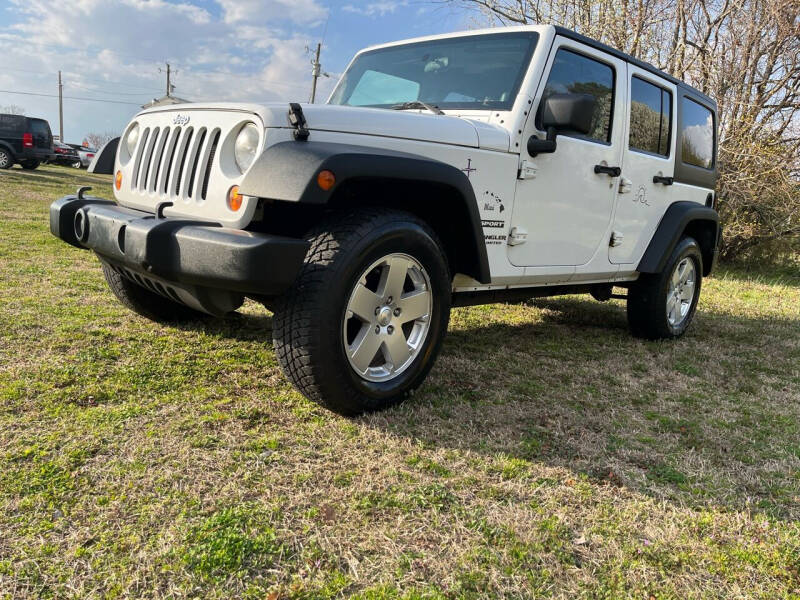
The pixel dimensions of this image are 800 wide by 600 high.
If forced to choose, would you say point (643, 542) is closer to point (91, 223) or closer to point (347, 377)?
point (347, 377)

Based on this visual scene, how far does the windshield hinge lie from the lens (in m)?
2.41

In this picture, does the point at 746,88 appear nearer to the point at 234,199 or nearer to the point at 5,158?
the point at 234,199

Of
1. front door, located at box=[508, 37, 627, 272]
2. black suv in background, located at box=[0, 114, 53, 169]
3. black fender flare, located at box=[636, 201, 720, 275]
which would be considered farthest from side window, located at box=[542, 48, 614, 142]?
black suv in background, located at box=[0, 114, 53, 169]

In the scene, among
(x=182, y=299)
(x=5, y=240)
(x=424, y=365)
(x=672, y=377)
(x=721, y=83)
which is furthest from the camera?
(x=721, y=83)

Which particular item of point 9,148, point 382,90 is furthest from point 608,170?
point 9,148

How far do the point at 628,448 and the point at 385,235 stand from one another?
1.44 meters

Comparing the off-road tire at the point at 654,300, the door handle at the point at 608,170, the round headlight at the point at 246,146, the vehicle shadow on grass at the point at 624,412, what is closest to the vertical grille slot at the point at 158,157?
the round headlight at the point at 246,146

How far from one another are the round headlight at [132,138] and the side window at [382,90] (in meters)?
1.32

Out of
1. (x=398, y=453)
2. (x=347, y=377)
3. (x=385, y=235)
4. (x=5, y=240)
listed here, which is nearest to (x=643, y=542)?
(x=398, y=453)

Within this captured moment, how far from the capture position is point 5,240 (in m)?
6.70

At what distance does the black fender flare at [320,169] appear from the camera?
7.27ft

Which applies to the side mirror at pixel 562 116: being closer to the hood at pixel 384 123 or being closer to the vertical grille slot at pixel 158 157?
the hood at pixel 384 123

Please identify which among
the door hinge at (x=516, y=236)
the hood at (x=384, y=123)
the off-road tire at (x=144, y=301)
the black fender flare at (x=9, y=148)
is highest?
the black fender flare at (x=9, y=148)

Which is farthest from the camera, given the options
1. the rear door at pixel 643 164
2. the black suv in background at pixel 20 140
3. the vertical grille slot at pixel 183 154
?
the black suv in background at pixel 20 140
